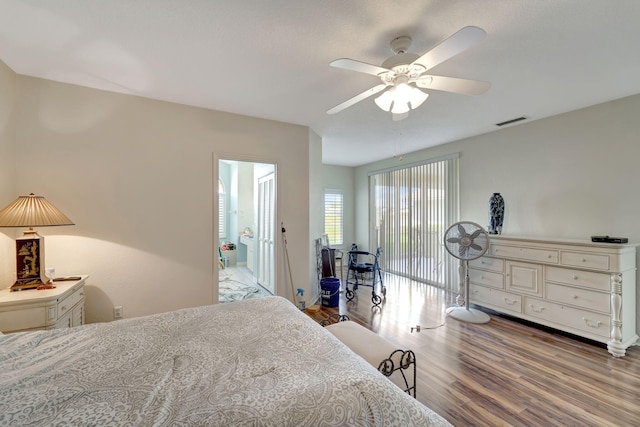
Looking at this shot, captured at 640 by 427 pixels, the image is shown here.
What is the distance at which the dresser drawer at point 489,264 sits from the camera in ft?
11.0

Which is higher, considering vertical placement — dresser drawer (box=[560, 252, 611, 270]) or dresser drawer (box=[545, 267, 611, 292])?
dresser drawer (box=[560, 252, 611, 270])

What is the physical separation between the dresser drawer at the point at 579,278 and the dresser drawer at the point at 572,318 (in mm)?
263

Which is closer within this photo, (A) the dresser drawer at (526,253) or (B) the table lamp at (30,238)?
(B) the table lamp at (30,238)

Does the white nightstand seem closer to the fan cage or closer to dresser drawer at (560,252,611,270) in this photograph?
the fan cage

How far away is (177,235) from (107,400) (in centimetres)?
216

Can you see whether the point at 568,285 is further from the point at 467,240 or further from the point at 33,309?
the point at 33,309

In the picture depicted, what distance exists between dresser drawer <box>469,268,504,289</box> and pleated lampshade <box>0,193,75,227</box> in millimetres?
4512

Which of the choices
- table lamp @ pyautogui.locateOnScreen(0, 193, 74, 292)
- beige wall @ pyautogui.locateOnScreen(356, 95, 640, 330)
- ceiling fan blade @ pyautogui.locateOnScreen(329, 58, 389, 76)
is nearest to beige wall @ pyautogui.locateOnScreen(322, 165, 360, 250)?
beige wall @ pyautogui.locateOnScreen(356, 95, 640, 330)

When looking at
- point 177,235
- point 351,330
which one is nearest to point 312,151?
point 177,235

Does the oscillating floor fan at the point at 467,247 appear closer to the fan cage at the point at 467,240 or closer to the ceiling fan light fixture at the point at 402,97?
the fan cage at the point at 467,240

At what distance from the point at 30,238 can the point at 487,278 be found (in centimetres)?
478

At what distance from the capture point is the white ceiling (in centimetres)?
154

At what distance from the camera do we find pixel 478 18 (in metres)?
1.61

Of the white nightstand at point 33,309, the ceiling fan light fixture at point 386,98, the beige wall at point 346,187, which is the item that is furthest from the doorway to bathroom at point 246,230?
the ceiling fan light fixture at point 386,98
